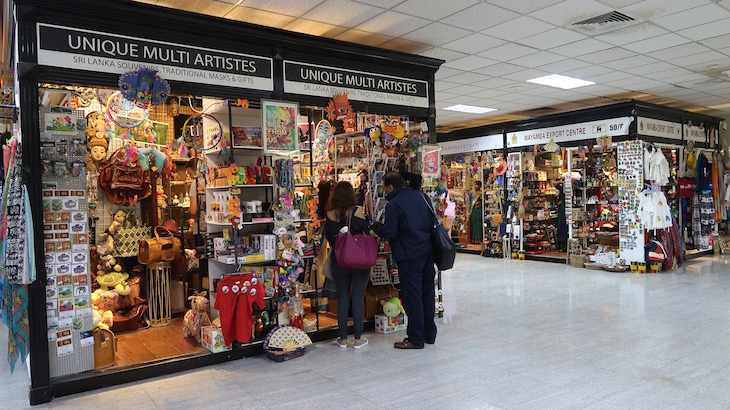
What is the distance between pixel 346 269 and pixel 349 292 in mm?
248

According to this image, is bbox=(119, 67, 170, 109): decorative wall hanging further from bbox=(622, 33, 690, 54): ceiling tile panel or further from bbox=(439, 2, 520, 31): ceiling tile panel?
bbox=(622, 33, 690, 54): ceiling tile panel

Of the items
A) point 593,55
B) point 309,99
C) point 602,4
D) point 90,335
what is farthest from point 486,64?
point 90,335

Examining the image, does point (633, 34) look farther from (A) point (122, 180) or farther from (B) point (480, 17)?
(A) point (122, 180)

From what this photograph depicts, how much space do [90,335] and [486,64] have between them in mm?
5687

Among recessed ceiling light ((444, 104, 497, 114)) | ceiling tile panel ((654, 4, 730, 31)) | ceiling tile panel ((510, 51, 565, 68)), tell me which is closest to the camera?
ceiling tile panel ((654, 4, 730, 31))

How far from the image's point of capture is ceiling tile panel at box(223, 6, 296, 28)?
485cm

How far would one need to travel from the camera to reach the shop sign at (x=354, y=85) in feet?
16.8

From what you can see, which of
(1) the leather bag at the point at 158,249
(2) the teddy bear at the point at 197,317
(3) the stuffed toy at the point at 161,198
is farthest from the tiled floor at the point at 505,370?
(3) the stuffed toy at the point at 161,198

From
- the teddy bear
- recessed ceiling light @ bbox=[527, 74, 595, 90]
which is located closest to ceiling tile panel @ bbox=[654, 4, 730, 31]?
recessed ceiling light @ bbox=[527, 74, 595, 90]

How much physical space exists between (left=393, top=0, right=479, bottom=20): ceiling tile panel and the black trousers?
2318mm

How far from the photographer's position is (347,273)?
4.98 meters

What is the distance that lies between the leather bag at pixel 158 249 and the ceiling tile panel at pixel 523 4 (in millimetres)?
4299

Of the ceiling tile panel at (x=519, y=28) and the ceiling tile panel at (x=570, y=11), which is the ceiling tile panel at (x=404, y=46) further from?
the ceiling tile panel at (x=570, y=11)

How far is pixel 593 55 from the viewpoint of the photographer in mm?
6738
